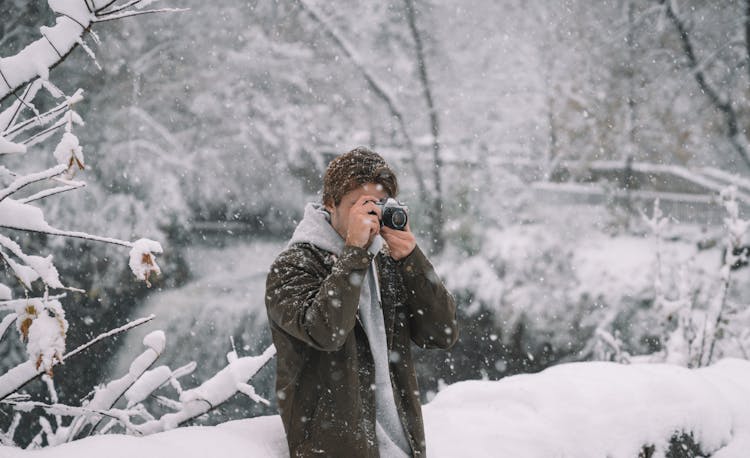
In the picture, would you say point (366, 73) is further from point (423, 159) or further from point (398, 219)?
point (398, 219)

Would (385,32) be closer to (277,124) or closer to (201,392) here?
(277,124)

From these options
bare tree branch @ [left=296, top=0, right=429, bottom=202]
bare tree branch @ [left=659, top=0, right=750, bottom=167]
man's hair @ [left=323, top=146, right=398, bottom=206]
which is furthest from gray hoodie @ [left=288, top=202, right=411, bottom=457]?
bare tree branch @ [left=659, top=0, right=750, bottom=167]

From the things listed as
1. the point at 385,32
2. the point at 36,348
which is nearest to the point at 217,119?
the point at 385,32

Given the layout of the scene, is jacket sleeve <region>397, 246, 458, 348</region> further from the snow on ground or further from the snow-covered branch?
the snow-covered branch

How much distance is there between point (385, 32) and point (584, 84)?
3467 mm

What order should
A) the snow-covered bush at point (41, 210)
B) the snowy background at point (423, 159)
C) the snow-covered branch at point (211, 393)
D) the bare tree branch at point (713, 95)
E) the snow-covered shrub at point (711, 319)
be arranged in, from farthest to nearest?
1. the bare tree branch at point (713, 95)
2. the snowy background at point (423, 159)
3. the snow-covered shrub at point (711, 319)
4. the snow-covered branch at point (211, 393)
5. the snow-covered bush at point (41, 210)

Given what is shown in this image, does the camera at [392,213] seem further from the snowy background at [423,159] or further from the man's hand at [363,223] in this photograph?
the snowy background at [423,159]

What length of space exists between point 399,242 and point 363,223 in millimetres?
183

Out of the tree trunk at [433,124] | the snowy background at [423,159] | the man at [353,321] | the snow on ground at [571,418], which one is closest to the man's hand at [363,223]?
the man at [353,321]

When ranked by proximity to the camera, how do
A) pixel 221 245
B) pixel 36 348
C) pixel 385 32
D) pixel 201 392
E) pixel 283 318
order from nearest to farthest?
pixel 36 348 → pixel 283 318 → pixel 201 392 → pixel 221 245 → pixel 385 32

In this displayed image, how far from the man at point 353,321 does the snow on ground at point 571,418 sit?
22cm

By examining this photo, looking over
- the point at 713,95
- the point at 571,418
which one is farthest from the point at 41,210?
the point at 713,95

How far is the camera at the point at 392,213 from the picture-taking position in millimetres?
1617

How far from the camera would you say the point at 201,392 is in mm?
1869
